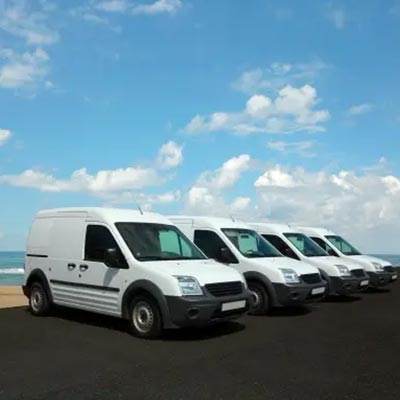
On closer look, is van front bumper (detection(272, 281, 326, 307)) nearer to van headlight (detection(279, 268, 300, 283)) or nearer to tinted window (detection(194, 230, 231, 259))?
van headlight (detection(279, 268, 300, 283))

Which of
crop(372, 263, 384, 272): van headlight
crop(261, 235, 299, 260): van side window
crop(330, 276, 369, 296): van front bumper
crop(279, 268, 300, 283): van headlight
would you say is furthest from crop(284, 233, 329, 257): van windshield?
crop(279, 268, 300, 283): van headlight

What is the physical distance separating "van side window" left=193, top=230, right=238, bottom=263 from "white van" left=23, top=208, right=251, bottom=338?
189 centimetres

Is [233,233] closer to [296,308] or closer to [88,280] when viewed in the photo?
[296,308]

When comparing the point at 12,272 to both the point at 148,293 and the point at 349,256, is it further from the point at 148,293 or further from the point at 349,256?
the point at 148,293

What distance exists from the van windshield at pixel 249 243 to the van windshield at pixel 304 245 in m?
2.48

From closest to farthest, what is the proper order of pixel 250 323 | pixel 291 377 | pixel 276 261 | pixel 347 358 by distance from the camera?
pixel 291 377 < pixel 347 358 < pixel 250 323 < pixel 276 261

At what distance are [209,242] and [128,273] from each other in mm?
3565

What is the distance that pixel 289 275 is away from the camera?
38.4ft

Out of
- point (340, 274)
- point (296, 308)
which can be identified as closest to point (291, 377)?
point (296, 308)

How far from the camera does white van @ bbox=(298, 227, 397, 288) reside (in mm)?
17531

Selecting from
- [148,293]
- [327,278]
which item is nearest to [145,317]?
[148,293]

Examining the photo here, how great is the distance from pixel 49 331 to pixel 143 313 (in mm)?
1756

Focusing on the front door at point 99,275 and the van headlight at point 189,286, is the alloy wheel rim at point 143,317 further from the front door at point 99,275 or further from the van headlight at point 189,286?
the van headlight at point 189,286

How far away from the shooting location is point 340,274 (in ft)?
48.1
